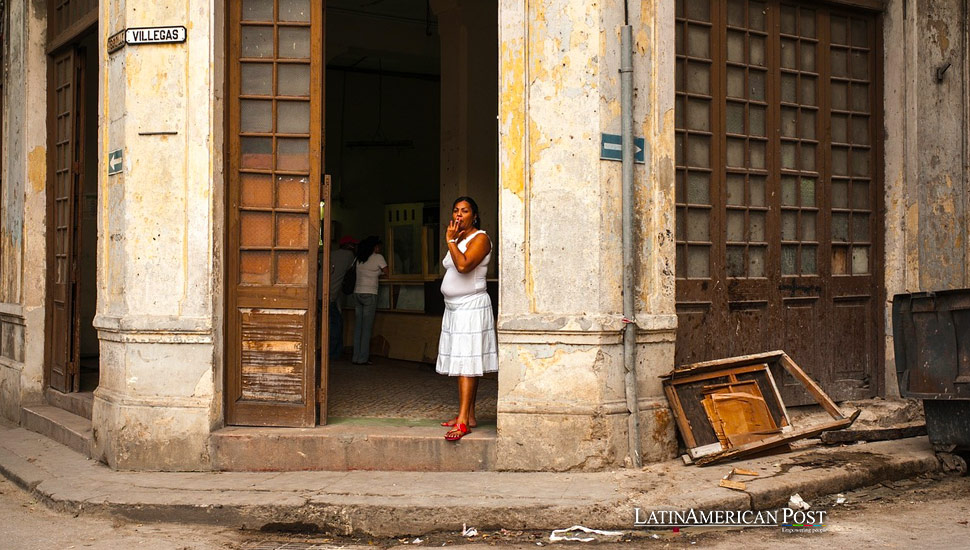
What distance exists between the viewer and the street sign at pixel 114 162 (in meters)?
7.64

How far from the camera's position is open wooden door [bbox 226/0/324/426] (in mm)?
7586

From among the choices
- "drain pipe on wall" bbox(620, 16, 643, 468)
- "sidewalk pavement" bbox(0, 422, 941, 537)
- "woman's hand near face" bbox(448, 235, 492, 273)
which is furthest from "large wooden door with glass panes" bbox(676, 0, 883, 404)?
"woman's hand near face" bbox(448, 235, 492, 273)

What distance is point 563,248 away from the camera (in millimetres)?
7090

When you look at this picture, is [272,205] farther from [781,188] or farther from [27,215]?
[781,188]

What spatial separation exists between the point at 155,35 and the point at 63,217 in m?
3.58

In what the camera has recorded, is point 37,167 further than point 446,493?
Yes

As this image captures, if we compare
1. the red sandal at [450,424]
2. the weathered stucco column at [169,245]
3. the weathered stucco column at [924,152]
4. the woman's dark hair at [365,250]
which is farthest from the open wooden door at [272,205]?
the weathered stucco column at [924,152]

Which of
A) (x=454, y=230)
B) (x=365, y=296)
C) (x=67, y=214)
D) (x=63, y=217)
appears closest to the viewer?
(x=454, y=230)

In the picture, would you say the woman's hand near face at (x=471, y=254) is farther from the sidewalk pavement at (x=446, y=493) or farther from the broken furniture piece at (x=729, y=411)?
the broken furniture piece at (x=729, y=411)

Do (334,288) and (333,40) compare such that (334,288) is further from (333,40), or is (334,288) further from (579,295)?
(579,295)

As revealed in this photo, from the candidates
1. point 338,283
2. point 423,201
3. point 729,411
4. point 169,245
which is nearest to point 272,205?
point 169,245

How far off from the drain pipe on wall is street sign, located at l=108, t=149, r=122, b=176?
3.96 meters

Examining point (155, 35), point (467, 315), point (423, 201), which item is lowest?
point (467, 315)

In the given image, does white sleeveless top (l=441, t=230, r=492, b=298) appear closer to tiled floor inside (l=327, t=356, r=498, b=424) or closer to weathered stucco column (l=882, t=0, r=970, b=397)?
tiled floor inside (l=327, t=356, r=498, b=424)
